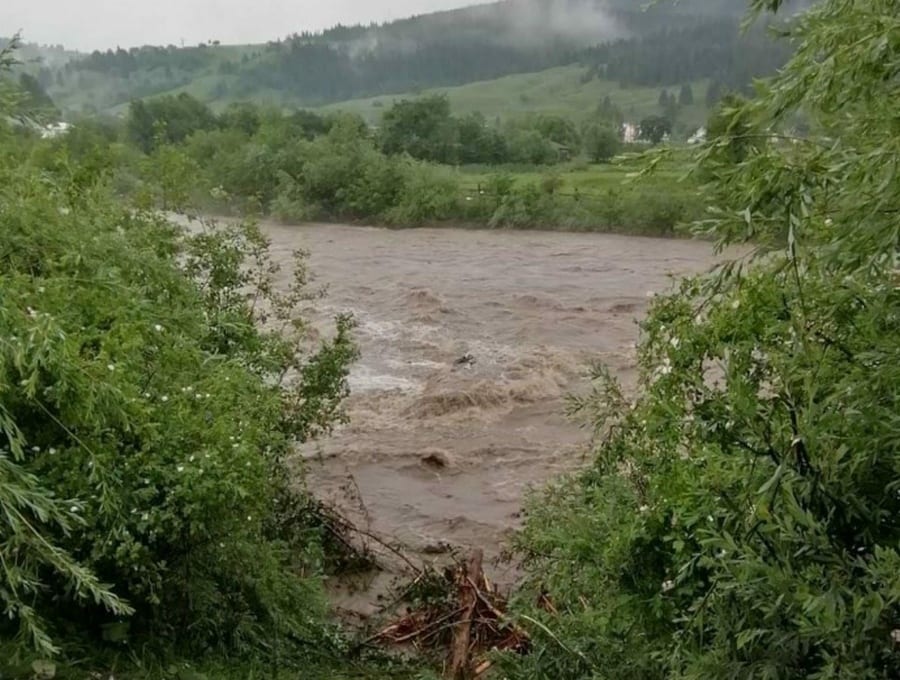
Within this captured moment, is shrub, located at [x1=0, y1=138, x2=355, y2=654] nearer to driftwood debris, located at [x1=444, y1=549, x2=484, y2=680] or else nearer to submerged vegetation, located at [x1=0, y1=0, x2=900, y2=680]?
submerged vegetation, located at [x1=0, y1=0, x2=900, y2=680]

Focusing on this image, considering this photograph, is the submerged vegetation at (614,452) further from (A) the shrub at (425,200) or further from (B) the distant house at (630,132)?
(B) the distant house at (630,132)

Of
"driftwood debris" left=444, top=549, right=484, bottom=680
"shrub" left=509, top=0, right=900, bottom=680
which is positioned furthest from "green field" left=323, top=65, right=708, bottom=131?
"shrub" left=509, top=0, right=900, bottom=680

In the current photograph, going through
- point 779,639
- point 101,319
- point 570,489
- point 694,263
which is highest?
point 101,319

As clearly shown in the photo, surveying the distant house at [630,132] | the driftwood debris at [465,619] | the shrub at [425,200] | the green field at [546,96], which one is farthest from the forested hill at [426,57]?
the driftwood debris at [465,619]

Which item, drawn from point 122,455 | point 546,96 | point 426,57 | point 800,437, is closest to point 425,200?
point 122,455

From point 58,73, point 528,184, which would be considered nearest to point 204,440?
point 528,184

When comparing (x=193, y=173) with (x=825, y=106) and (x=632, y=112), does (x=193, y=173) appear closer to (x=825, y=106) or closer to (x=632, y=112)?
(x=825, y=106)

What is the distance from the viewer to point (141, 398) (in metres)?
4.86

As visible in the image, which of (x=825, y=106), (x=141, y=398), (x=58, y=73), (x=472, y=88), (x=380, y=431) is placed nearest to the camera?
(x=825, y=106)

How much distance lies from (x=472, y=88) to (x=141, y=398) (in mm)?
138253

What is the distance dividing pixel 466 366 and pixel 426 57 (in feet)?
479

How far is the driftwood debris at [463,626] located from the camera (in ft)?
20.7

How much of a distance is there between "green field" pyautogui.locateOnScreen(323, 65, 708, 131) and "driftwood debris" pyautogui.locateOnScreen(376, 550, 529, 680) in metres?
66.6

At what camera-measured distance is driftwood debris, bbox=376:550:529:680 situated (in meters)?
6.30
